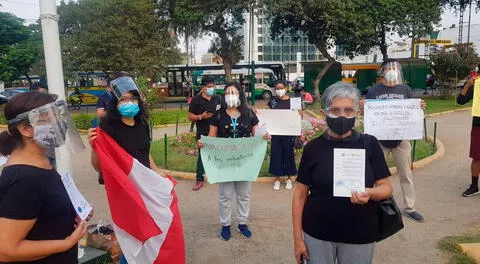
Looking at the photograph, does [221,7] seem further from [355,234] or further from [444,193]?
[355,234]

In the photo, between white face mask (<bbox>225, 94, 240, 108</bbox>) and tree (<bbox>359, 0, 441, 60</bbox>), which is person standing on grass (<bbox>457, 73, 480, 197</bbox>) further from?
tree (<bbox>359, 0, 441, 60</bbox>)

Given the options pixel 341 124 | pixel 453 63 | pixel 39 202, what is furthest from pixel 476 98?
pixel 453 63

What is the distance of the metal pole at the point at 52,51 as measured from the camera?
12.5 ft

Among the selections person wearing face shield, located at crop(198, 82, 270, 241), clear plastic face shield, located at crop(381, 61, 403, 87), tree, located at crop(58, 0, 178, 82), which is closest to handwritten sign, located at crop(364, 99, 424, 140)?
clear plastic face shield, located at crop(381, 61, 403, 87)

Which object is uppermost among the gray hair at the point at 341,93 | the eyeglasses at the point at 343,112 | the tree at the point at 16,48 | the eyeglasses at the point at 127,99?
the tree at the point at 16,48

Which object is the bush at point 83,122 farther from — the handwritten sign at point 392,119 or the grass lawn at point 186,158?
the handwritten sign at point 392,119

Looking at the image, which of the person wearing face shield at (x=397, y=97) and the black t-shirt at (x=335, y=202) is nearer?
the black t-shirt at (x=335, y=202)

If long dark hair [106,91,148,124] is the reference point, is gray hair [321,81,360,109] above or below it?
above

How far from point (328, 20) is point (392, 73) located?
1959 cm

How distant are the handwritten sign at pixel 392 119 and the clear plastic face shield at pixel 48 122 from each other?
380 centimetres

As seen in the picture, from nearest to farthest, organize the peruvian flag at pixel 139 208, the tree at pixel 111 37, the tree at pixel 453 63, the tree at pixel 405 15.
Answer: the peruvian flag at pixel 139 208
the tree at pixel 453 63
the tree at pixel 111 37
the tree at pixel 405 15

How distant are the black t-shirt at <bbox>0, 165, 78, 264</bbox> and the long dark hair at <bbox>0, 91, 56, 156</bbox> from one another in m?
0.18

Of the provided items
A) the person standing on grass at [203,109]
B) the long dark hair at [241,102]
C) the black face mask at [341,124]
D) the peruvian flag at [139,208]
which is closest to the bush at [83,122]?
the person standing on grass at [203,109]

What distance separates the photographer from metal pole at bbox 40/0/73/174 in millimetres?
3797
